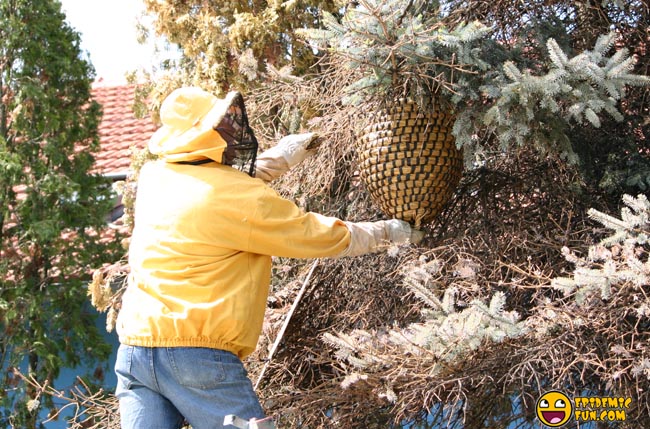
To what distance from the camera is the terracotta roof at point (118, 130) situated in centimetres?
854

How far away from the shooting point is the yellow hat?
3.16 metres

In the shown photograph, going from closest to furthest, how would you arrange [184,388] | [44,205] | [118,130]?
[184,388], [44,205], [118,130]

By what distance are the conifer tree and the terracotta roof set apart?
0.70 meters

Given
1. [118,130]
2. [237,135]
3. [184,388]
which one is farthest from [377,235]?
[118,130]

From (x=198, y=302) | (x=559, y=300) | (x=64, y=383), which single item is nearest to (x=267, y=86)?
(x=198, y=302)

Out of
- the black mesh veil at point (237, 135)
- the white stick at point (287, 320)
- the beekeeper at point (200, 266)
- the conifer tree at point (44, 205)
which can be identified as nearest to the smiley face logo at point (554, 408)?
the beekeeper at point (200, 266)

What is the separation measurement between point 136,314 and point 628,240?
1.63m

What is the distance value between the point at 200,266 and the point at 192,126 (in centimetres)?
50

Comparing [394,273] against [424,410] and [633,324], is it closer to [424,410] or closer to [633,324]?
[424,410]

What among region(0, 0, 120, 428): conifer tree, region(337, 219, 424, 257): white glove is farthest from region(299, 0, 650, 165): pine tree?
region(0, 0, 120, 428): conifer tree

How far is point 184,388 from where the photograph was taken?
9.89ft

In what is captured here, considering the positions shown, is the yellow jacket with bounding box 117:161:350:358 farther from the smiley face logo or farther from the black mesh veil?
the smiley face logo

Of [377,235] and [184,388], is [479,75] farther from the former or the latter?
[184,388]

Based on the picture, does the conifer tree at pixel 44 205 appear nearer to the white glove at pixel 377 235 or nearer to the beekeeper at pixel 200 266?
the beekeeper at pixel 200 266
